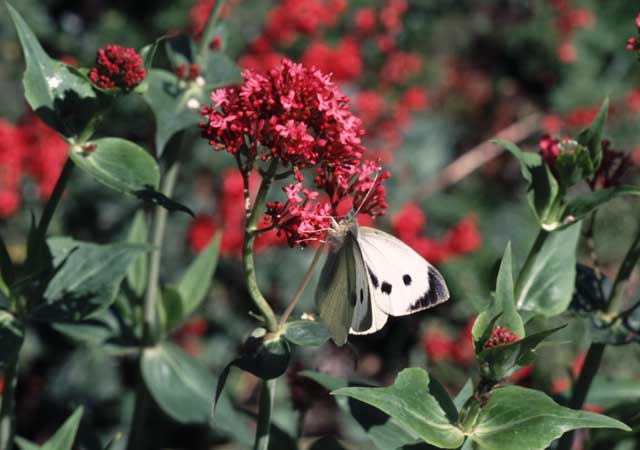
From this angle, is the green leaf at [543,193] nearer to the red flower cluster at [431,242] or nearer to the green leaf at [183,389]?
the green leaf at [183,389]

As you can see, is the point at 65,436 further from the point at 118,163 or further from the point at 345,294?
the point at 345,294

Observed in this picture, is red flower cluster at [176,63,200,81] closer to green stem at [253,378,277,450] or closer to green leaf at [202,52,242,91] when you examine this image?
green leaf at [202,52,242,91]

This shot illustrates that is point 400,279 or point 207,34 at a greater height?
point 207,34

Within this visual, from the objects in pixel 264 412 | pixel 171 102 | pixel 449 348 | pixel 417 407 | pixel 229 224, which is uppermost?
pixel 171 102

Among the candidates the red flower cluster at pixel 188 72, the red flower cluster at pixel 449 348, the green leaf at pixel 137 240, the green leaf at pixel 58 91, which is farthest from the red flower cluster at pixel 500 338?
the red flower cluster at pixel 449 348

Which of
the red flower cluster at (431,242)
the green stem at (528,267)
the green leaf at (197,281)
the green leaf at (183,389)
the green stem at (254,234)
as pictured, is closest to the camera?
the green stem at (254,234)

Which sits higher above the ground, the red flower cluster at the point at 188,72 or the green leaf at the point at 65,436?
the red flower cluster at the point at 188,72

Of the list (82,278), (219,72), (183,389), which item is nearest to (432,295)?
(82,278)

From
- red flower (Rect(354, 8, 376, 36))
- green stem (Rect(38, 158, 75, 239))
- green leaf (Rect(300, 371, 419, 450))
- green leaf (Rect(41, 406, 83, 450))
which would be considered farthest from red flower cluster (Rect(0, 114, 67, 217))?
green leaf (Rect(300, 371, 419, 450))
